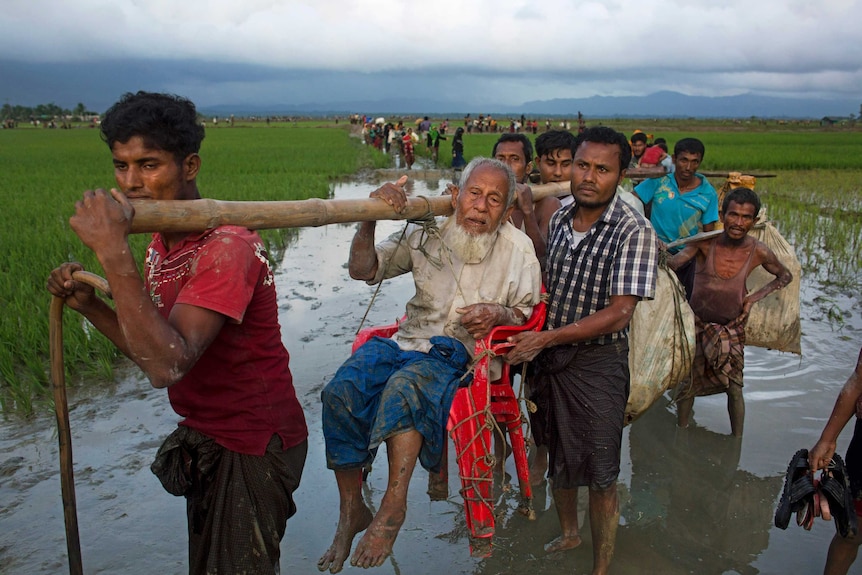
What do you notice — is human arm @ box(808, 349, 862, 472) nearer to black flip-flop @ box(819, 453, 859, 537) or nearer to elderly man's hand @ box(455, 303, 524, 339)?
black flip-flop @ box(819, 453, 859, 537)

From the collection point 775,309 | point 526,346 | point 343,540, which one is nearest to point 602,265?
point 526,346

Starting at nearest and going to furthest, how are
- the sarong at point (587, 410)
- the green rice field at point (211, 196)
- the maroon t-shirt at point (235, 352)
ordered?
the maroon t-shirt at point (235, 352) < the sarong at point (587, 410) < the green rice field at point (211, 196)

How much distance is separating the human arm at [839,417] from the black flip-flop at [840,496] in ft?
0.15

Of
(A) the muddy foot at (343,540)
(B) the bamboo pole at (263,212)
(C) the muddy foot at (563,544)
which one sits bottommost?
(C) the muddy foot at (563,544)

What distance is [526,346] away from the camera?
2592mm

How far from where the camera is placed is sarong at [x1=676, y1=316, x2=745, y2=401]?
3.95 metres

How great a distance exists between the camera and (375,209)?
8.05 ft

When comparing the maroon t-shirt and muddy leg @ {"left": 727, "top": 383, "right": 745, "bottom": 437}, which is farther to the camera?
muddy leg @ {"left": 727, "top": 383, "right": 745, "bottom": 437}

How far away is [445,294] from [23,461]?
2.70 metres

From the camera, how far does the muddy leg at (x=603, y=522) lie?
108 inches

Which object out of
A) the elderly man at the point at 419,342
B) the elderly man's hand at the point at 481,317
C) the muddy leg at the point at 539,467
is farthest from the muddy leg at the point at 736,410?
the elderly man's hand at the point at 481,317

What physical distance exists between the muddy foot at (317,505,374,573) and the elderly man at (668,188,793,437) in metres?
2.35

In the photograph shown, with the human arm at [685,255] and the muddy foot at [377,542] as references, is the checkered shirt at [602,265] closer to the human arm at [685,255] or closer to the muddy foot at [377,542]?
the muddy foot at [377,542]

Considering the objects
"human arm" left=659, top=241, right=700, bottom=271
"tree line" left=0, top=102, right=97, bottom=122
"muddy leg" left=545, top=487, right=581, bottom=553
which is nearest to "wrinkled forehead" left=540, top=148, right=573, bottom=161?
"human arm" left=659, top=241, right=700, bottom=271
